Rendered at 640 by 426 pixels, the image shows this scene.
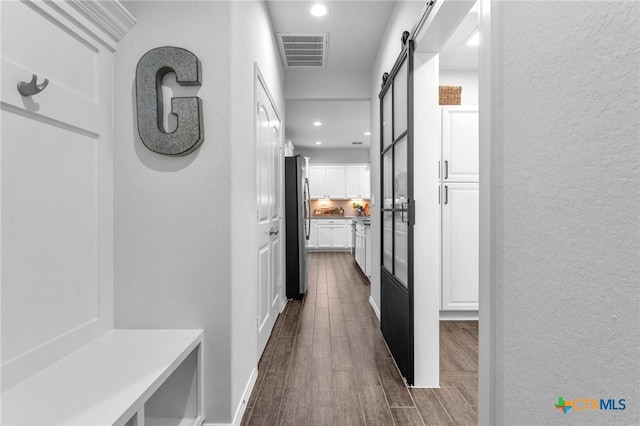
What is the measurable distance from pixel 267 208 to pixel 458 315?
87.3 inches

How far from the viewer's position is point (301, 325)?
329 centimetres

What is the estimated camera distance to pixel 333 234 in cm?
920

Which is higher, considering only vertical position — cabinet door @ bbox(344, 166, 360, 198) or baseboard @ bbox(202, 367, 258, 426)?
cabinet door @ bbox(344, 166, 360, 198)

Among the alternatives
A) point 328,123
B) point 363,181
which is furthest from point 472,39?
point 363,181

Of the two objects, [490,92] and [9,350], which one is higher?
[490,92]

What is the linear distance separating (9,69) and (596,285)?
170 cm

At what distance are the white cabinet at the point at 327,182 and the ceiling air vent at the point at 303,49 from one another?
5447mm

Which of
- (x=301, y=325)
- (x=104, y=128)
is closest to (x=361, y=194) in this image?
(x=301, y=325)

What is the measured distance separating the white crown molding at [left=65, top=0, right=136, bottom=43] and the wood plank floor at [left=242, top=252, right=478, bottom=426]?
1992 millimetres

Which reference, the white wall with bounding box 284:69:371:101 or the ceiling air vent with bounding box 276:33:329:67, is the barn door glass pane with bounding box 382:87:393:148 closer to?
the ceiling air vent with bounding box 276:33:329:67

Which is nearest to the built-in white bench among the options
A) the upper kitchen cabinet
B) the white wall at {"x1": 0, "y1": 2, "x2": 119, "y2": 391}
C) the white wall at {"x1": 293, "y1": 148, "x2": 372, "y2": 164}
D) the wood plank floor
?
the white wall at {"x1": 0, "y1": 2, "x2": 119, "y2": 391}

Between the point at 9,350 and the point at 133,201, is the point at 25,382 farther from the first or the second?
the point at 133,201

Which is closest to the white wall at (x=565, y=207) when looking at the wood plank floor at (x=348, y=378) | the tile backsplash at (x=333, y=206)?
the wood plank floor at (x=348, y=378)

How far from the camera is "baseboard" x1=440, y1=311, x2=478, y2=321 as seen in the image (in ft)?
11.4
